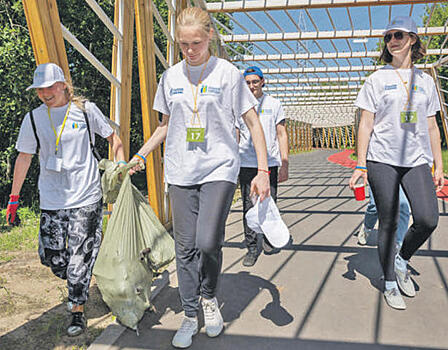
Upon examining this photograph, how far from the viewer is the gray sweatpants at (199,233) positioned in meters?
2.38

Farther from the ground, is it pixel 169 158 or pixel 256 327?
pixel 169 158

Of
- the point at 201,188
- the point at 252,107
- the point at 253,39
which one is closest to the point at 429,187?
the point at 252,107

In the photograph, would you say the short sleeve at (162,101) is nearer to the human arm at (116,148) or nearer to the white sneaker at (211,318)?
the human arm at (116,148)

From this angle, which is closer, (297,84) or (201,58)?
(201,58)

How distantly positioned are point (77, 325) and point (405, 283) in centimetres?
240

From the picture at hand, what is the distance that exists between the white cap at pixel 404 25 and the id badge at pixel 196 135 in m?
1.58

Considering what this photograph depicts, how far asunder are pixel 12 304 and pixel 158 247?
137 centimetres

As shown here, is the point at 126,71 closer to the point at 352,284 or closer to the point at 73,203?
the point at 73,203

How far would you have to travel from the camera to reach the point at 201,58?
7.93 ft

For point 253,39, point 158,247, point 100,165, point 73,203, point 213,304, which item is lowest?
point 213,304

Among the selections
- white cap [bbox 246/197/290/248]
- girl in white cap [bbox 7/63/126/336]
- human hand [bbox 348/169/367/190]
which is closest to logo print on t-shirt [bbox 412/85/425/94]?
human hand [bbox 348/169/367/190]

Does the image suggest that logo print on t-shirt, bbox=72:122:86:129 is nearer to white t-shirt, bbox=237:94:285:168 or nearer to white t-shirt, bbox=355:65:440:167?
white t-shirt, bbox=237:94:285:168

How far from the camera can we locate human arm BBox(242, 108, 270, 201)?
242 centimetres

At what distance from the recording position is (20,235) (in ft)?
19.2
